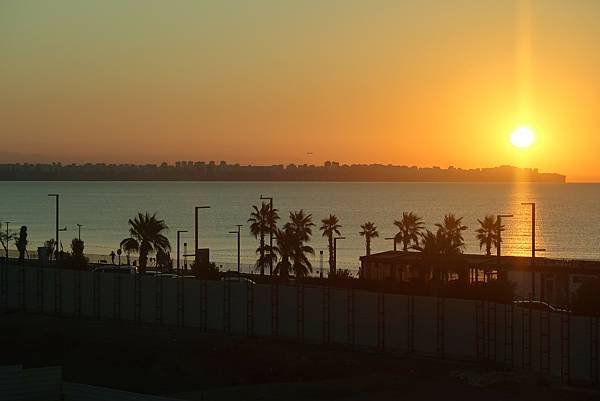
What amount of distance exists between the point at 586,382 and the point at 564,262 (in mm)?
23160

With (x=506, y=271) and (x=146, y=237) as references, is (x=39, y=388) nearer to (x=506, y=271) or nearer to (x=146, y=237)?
(x=506, y=271)

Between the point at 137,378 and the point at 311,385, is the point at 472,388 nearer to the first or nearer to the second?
the point at 311,385

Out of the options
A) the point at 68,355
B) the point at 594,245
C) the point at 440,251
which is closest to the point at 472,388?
the point at 68,355

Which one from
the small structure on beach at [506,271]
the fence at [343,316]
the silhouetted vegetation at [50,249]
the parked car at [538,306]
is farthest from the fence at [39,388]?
the silhouetted vegetation at [50,249]

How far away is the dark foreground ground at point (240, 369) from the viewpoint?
2392cm

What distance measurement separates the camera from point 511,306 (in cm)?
2600

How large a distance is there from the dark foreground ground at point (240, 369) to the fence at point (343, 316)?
0.48 metres

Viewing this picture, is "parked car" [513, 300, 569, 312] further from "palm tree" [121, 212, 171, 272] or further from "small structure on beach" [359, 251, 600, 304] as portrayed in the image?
"palm tree" [121, 212, 171, 272]

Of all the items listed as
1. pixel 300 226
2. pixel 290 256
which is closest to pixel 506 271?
pixel 290 256

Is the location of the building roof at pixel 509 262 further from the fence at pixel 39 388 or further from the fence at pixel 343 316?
the fence at pixel 39 388

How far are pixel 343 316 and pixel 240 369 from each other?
3589mm

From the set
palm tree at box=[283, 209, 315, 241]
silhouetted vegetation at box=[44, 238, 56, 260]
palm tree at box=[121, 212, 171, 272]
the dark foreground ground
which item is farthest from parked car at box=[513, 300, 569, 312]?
silhouetted vegetation at box=[44, 238, 56, 260]

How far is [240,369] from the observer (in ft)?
89.1

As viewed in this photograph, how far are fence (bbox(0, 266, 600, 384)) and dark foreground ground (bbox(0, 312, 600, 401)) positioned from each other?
476 mm
